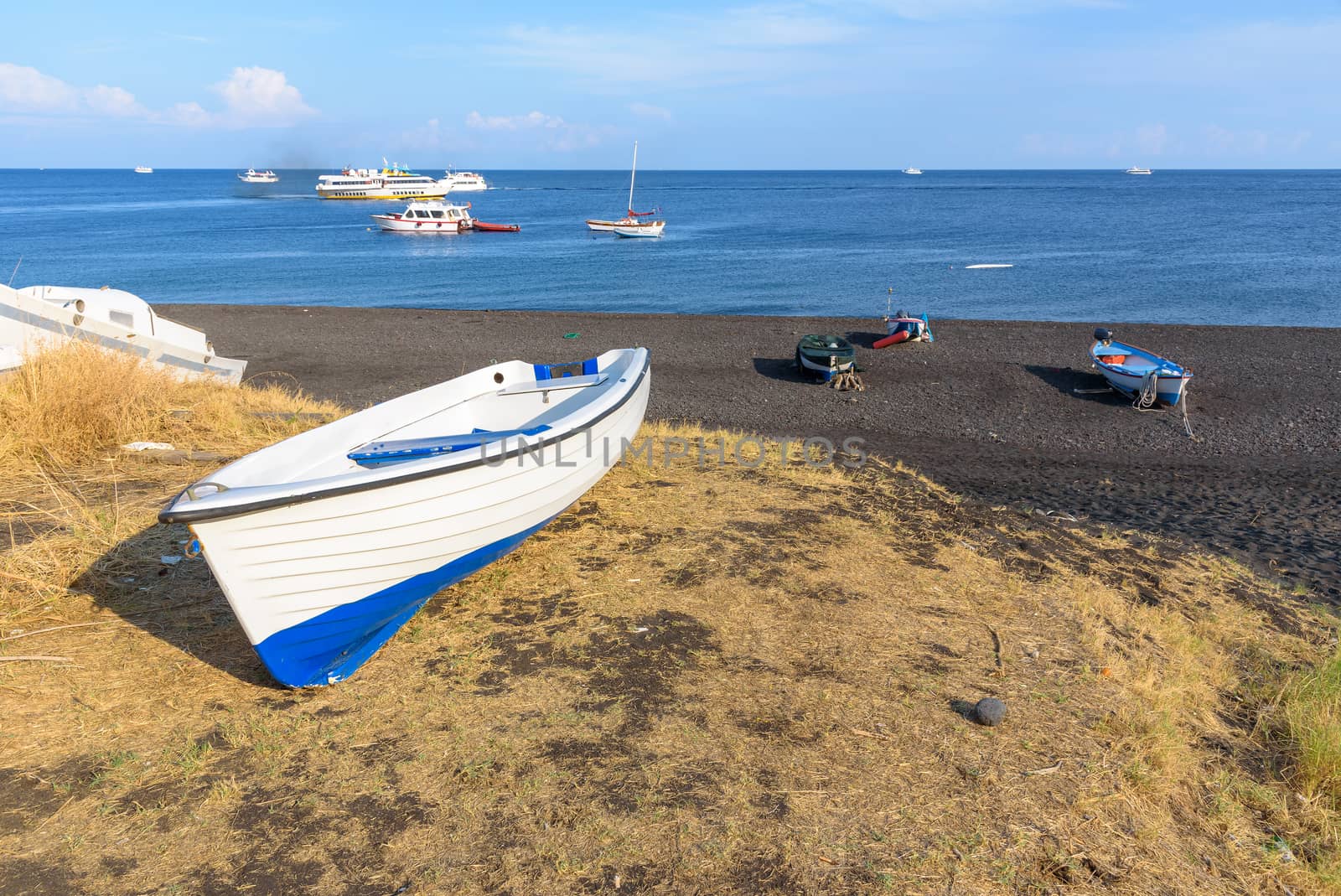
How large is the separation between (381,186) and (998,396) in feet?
331

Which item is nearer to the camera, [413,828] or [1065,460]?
[413,828]

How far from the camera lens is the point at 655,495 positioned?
7.89 meters

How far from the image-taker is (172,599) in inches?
219

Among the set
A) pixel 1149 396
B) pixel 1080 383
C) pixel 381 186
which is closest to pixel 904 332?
pixel 1080 383

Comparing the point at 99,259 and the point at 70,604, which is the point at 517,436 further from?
the point at 99,259

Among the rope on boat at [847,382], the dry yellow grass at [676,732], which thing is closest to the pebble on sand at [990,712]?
the dry yellow grass at [676,732]

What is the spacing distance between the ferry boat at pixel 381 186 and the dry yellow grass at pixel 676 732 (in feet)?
317

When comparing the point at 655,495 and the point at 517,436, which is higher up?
the point at 517,436

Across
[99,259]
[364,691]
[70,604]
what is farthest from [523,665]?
[99,259]

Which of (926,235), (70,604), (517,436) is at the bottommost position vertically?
(70,604)

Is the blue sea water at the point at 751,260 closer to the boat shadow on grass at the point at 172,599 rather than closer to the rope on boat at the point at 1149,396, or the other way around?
the rope on boat at the point at 1149,396

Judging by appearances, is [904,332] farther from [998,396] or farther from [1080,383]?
[1080,383]

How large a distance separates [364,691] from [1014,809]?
3429mm

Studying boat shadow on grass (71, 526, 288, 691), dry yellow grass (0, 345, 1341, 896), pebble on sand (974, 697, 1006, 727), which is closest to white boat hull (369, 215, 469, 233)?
dry yellow grass (0, 345, 1341, 896)
